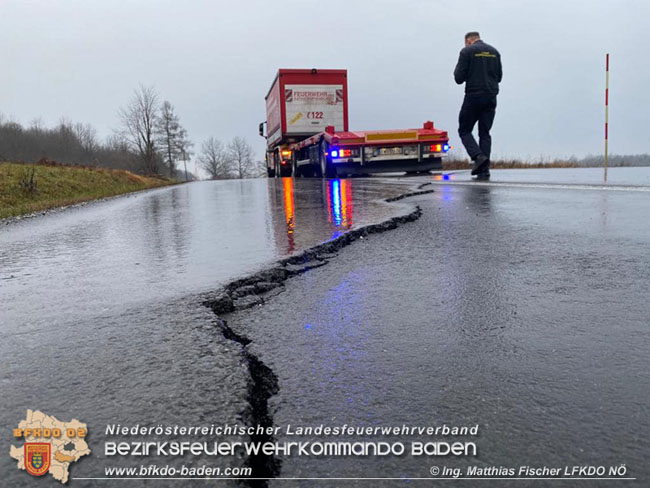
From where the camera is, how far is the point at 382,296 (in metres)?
2.54

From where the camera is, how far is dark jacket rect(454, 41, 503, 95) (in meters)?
10.3

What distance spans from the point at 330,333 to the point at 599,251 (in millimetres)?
2208

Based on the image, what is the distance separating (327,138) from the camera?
14.9 m

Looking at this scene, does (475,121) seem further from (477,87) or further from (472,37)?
(472,37)

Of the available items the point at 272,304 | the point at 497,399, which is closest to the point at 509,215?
the point at 272,304

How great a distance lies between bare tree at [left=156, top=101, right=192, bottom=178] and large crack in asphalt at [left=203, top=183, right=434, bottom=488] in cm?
5176

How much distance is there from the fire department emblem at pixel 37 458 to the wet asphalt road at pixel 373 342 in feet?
0.11

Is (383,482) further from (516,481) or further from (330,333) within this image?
(330,333)

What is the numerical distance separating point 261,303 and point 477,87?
9216 millimetres

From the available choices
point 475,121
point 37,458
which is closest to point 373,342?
point 37,458

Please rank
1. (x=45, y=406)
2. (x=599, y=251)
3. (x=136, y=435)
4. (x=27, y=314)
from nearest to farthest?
(x=136, y=435) < (x=45, y=406) < (x=27, y=314) < (x=599, y=251)

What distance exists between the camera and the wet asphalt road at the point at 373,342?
1.34 meters

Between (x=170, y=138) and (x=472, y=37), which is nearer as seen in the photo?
(x=472, y=37)

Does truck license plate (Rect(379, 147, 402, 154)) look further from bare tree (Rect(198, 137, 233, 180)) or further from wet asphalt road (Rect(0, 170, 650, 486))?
bare tree (Rect(198, 137, 233, 180))
